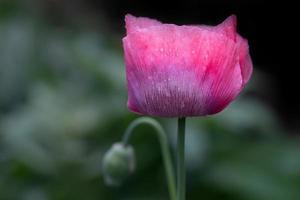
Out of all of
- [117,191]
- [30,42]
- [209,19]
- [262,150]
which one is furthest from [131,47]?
[209,19]

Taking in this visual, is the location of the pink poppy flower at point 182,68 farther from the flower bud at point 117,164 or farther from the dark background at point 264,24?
the dark background at point 264,24

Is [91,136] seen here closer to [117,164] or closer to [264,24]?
[117,164]

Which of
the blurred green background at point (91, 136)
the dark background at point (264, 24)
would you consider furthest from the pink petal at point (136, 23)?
the dark background at point (264, 24)

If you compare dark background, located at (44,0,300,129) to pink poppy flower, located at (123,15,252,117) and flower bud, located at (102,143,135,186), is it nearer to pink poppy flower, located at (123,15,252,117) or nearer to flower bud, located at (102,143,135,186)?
flower bud, located at (102,143,135,186)

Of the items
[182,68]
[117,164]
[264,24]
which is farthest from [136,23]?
[264,24]

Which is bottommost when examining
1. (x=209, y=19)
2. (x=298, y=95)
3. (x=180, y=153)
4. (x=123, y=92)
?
(x=298, y=95)

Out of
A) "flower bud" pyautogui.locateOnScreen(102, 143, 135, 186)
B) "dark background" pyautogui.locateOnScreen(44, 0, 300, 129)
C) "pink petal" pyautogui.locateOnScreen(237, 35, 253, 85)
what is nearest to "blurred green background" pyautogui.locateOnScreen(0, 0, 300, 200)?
"flower bud" pyautogui.locateOnScreen(102, 143, 135, 186)

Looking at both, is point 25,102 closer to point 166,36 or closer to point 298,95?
point 166,36
